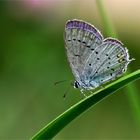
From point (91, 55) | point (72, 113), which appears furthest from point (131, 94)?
point (72, 113)

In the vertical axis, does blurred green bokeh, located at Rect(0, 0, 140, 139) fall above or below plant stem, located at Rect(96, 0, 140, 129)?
below

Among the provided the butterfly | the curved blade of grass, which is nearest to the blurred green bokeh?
the butterfly

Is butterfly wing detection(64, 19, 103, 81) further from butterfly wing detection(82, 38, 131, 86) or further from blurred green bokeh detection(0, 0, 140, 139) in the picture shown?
blurred green bokeh detection(0, 0, 140, 139)

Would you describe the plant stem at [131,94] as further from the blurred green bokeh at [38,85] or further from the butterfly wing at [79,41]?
the blurred green bokeh at [38,85]

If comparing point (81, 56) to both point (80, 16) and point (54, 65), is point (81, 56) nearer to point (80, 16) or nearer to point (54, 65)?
point (54, 65)

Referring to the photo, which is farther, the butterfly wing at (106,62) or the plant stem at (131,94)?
the butterfly wing at (106,62)

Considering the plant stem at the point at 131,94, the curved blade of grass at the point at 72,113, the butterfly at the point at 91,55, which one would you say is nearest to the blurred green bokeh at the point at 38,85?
the butterfly at the point at 91,55

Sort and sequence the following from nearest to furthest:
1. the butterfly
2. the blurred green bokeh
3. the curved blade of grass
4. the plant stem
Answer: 1. the curved blade of grass
2. the plant stem
3. the butterfly
4. the blurred green bokeh
